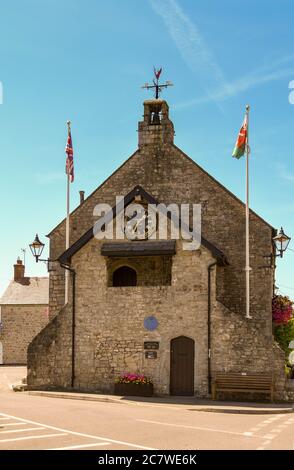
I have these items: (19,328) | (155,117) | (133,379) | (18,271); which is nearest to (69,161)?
→ (155,117)

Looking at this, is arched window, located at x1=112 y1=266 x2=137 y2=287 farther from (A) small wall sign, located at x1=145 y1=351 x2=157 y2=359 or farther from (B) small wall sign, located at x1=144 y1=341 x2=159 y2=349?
(A) small wall sign, located at x1=145 y1=351 x2=157 y2=359

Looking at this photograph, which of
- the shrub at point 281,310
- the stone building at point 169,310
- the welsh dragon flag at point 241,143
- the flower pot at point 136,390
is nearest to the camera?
the stone building at point 169,310

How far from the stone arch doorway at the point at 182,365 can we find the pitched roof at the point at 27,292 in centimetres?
2813

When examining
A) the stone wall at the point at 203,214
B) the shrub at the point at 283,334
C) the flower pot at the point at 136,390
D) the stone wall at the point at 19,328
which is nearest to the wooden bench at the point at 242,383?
the flower pot at the point at 136,390

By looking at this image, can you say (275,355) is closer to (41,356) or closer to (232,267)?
(232,267)

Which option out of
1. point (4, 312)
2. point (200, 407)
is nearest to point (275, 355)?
point (200, 407)

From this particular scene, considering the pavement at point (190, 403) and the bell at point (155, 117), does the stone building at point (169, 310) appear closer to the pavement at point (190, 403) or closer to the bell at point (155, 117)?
the pavement at point (190, 403)

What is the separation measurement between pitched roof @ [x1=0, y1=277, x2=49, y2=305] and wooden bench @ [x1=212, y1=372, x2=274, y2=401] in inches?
1167

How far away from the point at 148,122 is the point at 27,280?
27870mm

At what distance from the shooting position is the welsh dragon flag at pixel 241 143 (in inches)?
935

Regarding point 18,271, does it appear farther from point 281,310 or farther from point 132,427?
point 132,427

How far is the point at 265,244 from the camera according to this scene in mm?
25906

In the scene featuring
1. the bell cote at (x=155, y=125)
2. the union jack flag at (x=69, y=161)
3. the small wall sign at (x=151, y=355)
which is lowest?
the small wall sign at (x=151, y=355)
